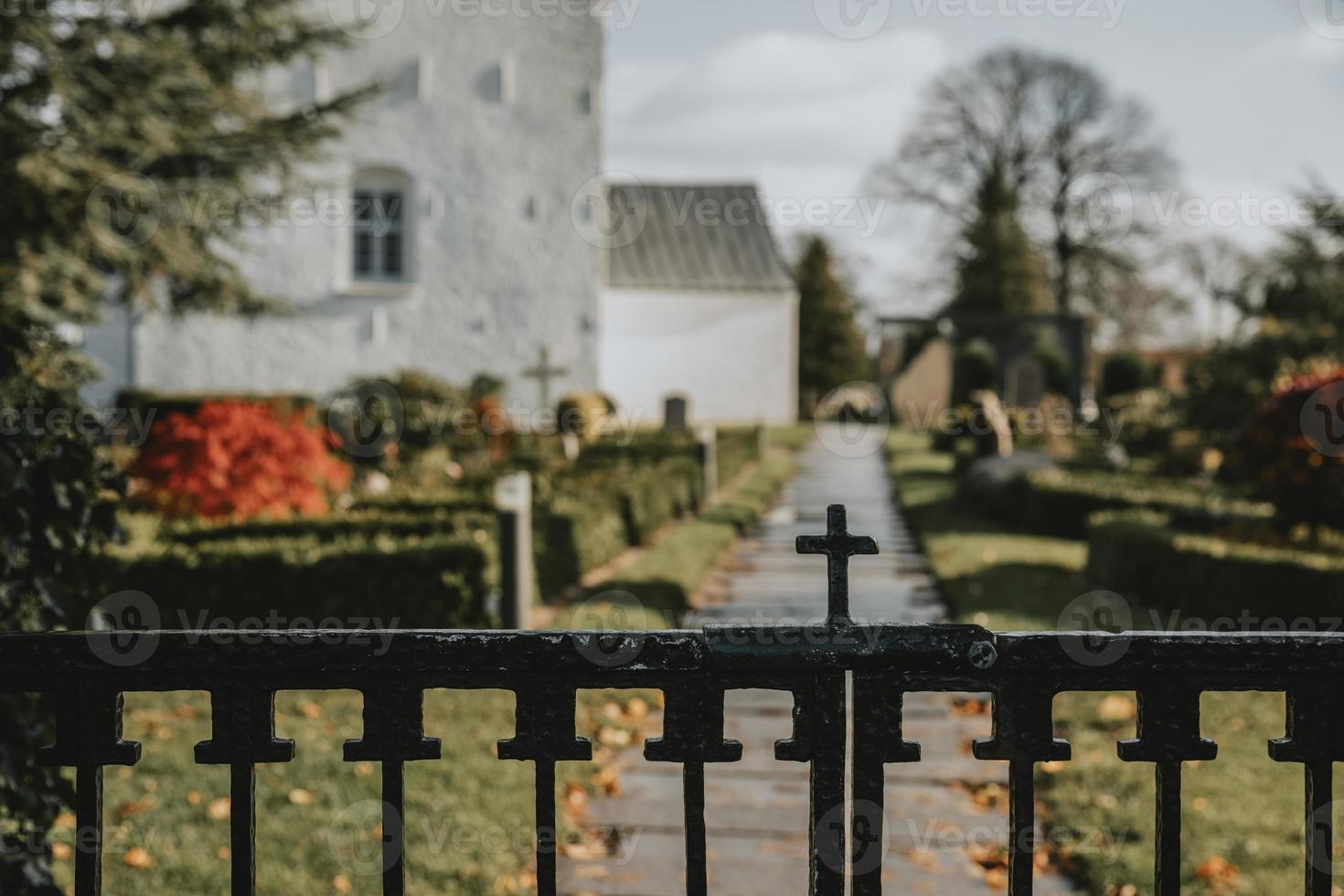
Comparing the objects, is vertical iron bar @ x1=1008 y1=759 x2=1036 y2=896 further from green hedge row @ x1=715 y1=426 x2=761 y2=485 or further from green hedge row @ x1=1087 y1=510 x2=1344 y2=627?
green hedge row @ x1=715 y1=426 x2=761 y2=485

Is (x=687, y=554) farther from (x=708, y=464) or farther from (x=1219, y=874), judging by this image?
(x=1219, y=874)

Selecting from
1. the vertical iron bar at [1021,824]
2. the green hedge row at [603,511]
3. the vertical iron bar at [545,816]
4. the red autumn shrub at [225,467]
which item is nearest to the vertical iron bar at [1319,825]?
the vertical iron bar at [1021,824]

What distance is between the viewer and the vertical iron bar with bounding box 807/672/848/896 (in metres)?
1.59

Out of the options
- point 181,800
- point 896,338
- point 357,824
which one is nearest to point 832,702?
point 357,824

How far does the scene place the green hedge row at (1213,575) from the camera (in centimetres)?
721

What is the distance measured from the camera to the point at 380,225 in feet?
80.5

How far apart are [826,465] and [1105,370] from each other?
48.3ft

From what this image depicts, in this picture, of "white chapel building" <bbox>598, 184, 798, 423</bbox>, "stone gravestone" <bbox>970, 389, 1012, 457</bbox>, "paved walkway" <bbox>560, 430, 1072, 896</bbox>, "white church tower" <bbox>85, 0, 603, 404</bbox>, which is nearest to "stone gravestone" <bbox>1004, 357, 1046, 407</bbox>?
"white chapel building" <bbox>598, 184, 798, 423</bbox>

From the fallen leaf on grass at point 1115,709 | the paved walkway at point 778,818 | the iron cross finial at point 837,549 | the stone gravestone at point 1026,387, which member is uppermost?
the stone gravestone at point 1026,387

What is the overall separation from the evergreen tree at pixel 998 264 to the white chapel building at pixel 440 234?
15362 mm

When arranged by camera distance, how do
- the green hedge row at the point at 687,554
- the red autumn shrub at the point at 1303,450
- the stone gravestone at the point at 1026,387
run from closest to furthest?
the red autumn shrub at the point at 1303,450
the green hedge row at the point at 687,554
the stone gravestone at the point at 1026,387

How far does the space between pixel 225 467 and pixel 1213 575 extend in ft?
23.8

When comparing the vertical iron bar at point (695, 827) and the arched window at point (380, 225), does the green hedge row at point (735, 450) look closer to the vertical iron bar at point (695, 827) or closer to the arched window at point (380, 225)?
the arched window at point (380, 225)

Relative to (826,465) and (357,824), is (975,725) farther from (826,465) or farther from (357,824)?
(826,465)
